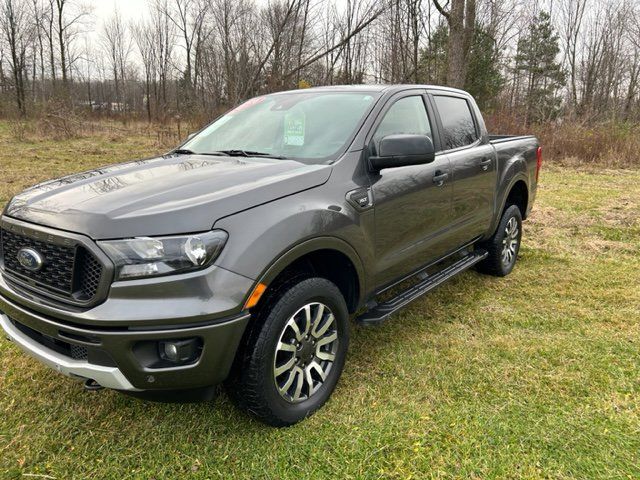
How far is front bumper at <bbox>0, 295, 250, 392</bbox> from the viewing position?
1.86 metres

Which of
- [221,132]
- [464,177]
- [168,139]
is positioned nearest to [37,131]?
[168,139]

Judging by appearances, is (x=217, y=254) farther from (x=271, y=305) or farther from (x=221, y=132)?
(x=221, y=132)

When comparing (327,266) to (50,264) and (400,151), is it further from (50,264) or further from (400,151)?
(50,264)

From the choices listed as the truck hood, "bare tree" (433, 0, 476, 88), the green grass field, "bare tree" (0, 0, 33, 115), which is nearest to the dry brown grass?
"bare tree" (433, 0, 476, 88)

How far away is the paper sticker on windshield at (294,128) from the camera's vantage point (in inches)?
117

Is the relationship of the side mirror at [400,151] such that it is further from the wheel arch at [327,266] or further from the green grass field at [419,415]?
the green grass field at [419,415]

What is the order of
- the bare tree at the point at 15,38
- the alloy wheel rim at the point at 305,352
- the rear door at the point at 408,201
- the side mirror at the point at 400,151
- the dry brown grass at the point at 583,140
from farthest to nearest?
1. the bare tree at the point at 15,38
2. the dry brown grass at the point at 583,140
3. the rear door at the point at 408,201
4. the side mirror at the point at 400,151
5. the alloy wheel rim at the point at 305,352

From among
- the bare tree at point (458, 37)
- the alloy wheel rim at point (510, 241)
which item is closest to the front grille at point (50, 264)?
the alloy wheel rim at point (510, 241)

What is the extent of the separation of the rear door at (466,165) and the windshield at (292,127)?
3.05 ft

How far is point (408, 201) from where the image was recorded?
3.00 metres

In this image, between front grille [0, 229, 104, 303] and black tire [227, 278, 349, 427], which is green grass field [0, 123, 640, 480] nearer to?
black tire [227, 278, 349, 427]

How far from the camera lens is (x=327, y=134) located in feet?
9.51

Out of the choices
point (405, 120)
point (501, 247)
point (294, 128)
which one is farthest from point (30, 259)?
point (501, 247)

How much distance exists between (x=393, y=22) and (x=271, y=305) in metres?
17.3
